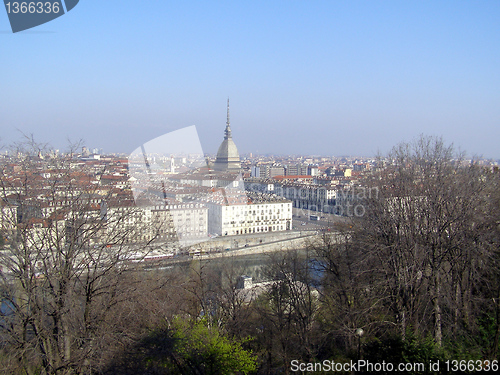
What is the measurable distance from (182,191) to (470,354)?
13489mm

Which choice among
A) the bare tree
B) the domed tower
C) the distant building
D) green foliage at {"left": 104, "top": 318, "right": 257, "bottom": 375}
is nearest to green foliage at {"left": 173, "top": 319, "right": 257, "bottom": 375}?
green foliage at {"left": 104, "top": 318, "right": 257, "bottom": 375}

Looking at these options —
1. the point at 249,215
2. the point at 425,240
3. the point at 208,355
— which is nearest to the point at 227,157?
the point at 249,215

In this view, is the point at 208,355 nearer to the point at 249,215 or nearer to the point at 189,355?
the point at 189,355

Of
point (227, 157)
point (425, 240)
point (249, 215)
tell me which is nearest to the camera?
point (425, 240)

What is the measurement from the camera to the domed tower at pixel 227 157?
36.0 meters

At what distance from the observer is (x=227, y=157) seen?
36344 millimetres

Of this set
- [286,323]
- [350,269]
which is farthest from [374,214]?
[286,323]

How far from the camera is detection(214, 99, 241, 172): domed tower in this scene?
35969mm

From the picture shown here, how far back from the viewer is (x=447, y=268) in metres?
4.49

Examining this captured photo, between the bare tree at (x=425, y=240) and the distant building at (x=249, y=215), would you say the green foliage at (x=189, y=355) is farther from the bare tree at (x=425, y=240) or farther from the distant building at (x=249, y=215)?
the distant building at (x=249, y=215)

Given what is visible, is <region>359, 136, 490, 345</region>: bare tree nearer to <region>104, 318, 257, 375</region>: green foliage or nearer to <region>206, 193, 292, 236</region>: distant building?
<region>104, 318, 257, 375</region>: green foliage

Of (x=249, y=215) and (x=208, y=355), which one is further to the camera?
(x=249, y=215)

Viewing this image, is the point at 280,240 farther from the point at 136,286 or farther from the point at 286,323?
the point at 136,286

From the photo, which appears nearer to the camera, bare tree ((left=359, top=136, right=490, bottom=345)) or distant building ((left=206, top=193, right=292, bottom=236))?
bare tree ((left=359, top=136, right=490, bottom=345))
